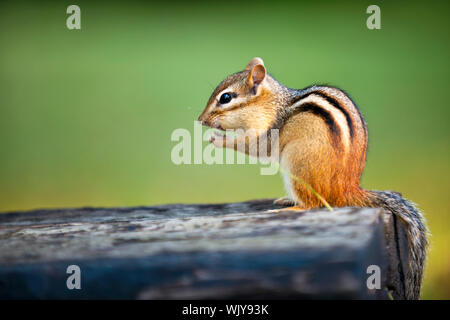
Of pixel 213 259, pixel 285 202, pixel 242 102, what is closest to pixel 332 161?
pixel 285 202

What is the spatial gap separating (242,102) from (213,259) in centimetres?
161

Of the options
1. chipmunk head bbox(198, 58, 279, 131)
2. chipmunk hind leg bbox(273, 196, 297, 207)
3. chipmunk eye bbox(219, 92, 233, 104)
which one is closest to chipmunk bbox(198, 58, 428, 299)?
chipmunk hind leg bbox(273, 196, 297, 207)

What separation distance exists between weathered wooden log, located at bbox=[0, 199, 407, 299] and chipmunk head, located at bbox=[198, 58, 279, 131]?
1145mm

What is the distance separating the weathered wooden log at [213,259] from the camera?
3.75 ft

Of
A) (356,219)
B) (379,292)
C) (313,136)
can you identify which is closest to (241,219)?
(356,219)

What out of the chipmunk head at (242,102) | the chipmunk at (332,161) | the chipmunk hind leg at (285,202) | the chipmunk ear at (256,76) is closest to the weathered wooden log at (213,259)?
the chipmunk at (332,161)

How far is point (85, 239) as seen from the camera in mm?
1490

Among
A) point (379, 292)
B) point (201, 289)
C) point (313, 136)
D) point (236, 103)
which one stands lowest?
point (379, 292)

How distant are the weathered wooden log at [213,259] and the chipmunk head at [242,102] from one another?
1145mm

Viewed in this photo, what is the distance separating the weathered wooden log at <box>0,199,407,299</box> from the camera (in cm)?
114

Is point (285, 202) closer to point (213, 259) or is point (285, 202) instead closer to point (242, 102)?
point (242, 102)
